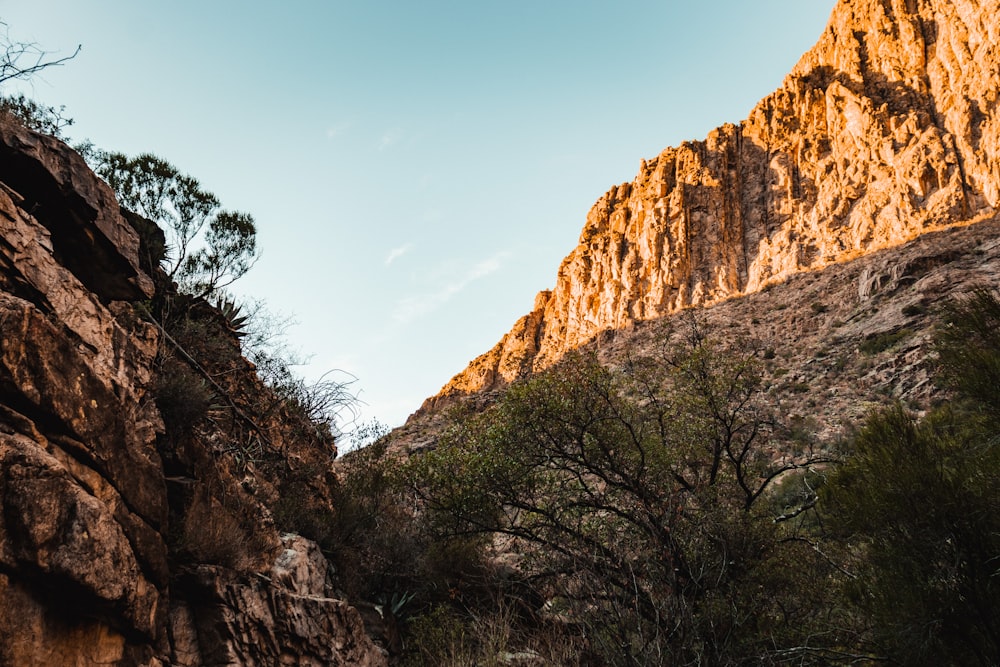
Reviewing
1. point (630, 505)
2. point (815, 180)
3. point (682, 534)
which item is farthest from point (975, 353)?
point (815, 180)

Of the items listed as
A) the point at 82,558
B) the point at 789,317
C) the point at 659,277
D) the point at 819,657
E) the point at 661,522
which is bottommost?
the point at 819,657

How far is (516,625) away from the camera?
929 centimetres

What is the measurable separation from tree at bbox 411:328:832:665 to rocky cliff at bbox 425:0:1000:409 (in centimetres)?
3432

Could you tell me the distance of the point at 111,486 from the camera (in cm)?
485

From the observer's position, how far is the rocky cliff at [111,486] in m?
4.01

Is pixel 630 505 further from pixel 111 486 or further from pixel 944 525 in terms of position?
pixel 111 486

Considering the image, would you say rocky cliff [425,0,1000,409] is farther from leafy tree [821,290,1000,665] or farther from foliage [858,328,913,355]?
leafy tree [821,290,1000,665]

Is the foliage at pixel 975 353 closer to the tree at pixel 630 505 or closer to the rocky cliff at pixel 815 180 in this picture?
the tree at pixel 630 505

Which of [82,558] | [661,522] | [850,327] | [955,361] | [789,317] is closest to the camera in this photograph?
[82,558]

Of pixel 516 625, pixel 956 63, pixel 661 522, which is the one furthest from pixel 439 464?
pixel 956 63

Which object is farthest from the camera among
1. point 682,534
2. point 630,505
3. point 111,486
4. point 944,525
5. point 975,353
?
point 630,505

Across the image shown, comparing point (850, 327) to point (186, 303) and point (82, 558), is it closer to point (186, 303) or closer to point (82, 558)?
point (186, 303)

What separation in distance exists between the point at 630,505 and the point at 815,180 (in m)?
49.2

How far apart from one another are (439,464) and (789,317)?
1218 inches
